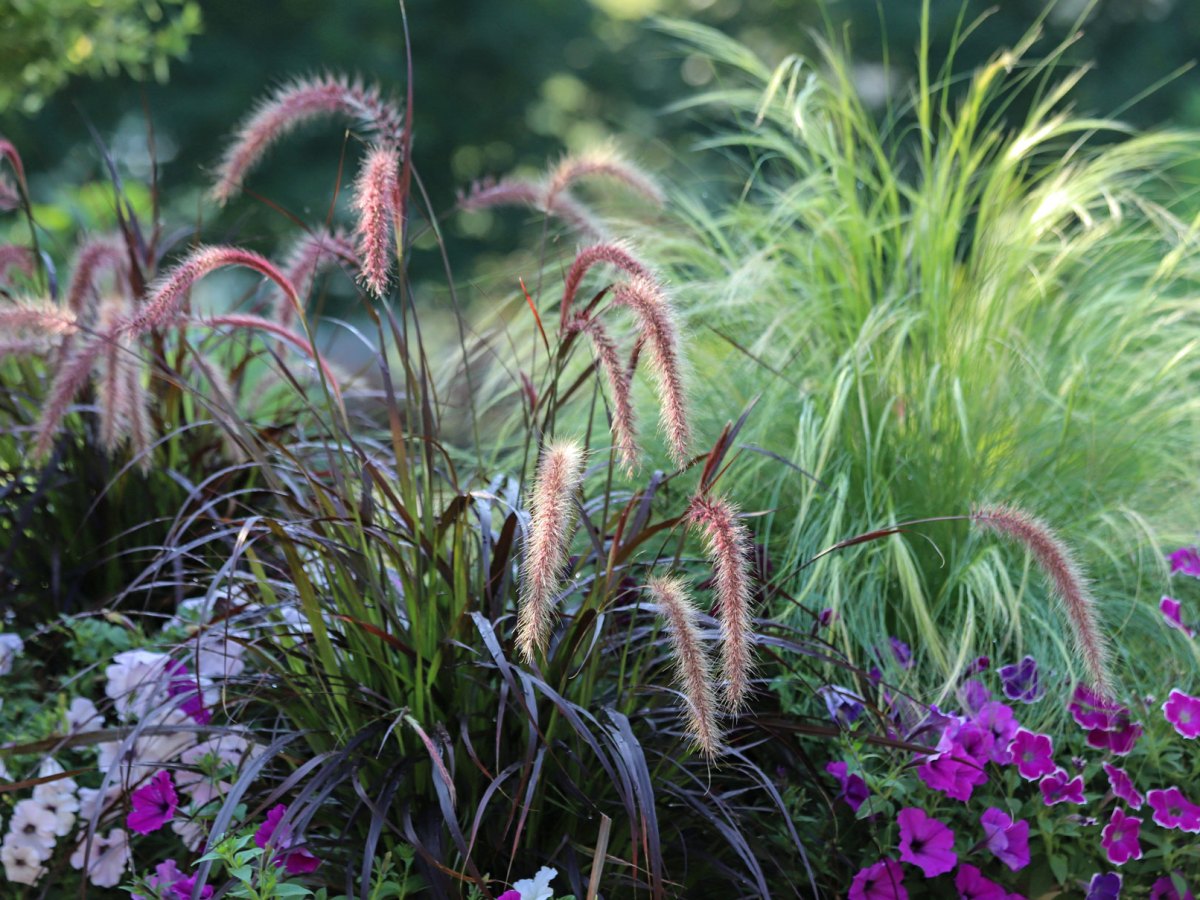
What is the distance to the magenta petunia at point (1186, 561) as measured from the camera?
2.33 metres

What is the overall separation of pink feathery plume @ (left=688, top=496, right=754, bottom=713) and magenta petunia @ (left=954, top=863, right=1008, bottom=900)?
710mm

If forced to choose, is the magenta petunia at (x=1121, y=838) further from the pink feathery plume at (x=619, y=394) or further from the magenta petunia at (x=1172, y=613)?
the pink feathery plume at (x=619, y=394)

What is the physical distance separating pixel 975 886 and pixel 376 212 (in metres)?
1.36

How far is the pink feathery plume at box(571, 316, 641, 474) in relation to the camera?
155cm

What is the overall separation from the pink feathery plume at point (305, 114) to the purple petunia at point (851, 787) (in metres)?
1.20

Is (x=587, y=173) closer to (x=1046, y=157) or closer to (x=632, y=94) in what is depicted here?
(x=1046, y=157)

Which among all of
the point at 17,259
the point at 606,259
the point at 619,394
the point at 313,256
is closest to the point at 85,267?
the point at 17,259

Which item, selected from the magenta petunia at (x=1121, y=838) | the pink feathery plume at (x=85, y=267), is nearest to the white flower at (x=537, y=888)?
the magenta petunia at (x=1121, y=838)

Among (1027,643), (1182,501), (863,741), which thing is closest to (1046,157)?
(1182,501)

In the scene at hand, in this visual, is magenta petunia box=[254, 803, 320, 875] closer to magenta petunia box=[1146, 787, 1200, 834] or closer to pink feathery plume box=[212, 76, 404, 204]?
pink feathery plume box=[212, 76, 404, 204]

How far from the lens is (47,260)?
9.25ft

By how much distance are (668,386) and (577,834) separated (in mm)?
733

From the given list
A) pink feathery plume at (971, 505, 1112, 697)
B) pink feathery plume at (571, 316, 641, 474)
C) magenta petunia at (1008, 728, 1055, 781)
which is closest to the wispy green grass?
magenta petunia at (1008, 728, 1055, 781)

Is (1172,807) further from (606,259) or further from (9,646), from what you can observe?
(9,646)
